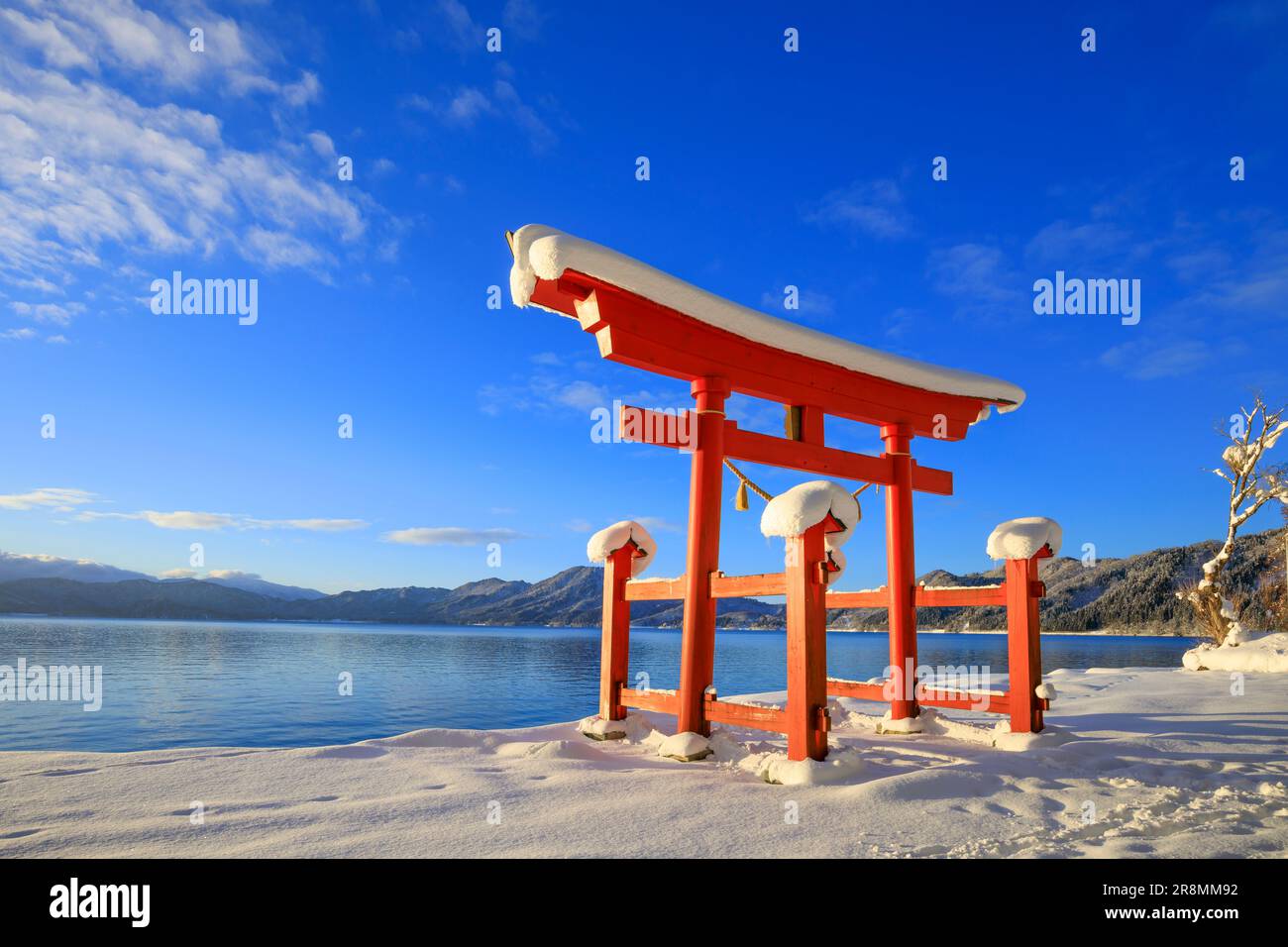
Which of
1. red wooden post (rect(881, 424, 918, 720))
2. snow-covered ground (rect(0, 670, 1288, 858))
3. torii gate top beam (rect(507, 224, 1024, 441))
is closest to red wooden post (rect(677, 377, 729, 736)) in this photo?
torii gate top beam (rect(507, 224, 1024, 441))

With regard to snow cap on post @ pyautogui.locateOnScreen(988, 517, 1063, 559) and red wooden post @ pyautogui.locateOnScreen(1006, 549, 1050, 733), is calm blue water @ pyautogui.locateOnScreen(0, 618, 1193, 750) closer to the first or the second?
red wooden post @ pyautogui.locateOnScreen(1006, 549, 1050, 733)

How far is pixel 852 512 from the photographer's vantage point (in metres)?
5.13

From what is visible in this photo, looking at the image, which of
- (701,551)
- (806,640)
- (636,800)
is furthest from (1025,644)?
(636,800)

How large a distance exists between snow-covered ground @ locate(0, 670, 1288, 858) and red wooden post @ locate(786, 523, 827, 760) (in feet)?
1.21

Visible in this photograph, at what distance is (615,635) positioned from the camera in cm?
692

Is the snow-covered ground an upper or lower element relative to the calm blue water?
upper

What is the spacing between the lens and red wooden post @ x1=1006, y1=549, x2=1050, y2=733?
6344mm

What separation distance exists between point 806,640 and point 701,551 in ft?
4.22

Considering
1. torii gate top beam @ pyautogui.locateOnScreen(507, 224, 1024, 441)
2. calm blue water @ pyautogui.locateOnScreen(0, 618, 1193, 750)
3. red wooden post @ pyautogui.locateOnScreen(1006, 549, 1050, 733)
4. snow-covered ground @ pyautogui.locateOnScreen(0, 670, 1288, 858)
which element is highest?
torii gate top beam @ pyautogui.locateOnScreen(507, 224, 1024, 441)

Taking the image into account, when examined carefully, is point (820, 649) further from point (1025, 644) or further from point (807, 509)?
point (1025, 644)
